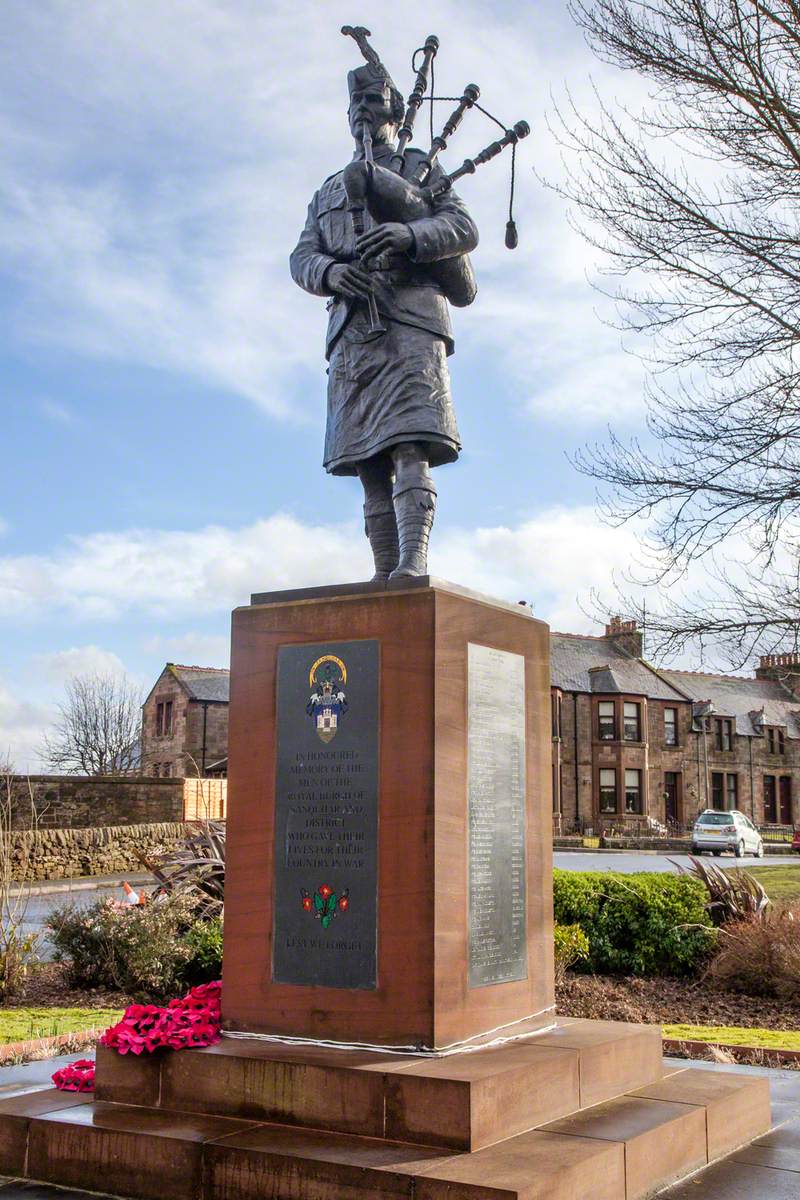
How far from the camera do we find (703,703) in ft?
191

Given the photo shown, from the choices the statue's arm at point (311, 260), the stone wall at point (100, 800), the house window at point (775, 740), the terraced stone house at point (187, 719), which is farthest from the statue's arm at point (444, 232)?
the house window at point (775, 740)

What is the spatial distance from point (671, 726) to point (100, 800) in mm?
35232

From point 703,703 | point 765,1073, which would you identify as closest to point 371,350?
point 765,1073

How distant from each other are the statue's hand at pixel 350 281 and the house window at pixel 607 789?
160ft

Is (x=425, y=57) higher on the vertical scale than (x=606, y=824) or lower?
higher

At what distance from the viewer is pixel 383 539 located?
6.35m

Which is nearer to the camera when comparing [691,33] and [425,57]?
[425,57]

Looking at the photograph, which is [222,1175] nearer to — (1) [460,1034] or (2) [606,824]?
(1) [460,1034]

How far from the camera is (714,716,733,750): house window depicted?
58344 mm

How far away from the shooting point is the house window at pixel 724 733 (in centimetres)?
5834

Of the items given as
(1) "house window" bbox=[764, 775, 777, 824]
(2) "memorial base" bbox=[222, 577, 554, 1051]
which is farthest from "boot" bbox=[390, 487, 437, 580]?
(1) "house window" bbox=[764, 775, 777, 824]

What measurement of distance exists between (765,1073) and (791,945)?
11.8 feet

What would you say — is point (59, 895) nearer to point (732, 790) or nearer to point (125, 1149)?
point (125, 1149)

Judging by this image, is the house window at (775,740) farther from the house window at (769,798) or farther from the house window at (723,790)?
the house window at (723,790)
